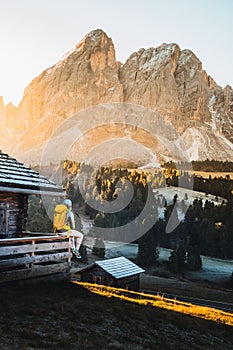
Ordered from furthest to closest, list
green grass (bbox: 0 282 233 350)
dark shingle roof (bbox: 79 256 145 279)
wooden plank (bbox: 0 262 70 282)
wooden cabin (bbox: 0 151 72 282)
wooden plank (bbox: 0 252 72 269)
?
dark shingle roof (bbox: 79 256 145 279) < wooden cabin (bbox: 0 151 72 282) < wooden plank (bbox: 0 252 72 269) < wooden plank (bbox: 0 262 70 282) < green grass (bbox: 0 282 233 350)

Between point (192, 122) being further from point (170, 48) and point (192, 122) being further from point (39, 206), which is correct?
point (39, 206)

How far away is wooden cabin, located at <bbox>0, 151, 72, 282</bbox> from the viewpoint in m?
11.9

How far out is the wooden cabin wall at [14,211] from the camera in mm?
15877

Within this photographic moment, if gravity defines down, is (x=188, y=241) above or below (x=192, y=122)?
below

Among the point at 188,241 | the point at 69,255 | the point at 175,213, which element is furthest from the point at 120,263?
the point at 175,213

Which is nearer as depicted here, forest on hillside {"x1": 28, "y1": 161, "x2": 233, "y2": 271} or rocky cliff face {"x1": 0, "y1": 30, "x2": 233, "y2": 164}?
forest on hillside {"x1": 28, "y1": 161, "x2": 233, "y2": 271}

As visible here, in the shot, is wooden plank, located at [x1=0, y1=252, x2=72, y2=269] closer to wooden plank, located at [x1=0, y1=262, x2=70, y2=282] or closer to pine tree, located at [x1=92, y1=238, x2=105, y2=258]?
wooden plank, located at [x1=0, y1=262, x2=70, y2=282]

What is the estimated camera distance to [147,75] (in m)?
160

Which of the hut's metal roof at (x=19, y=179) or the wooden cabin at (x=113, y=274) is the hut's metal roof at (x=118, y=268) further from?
the hut's metal roof at (x=19, y=179)

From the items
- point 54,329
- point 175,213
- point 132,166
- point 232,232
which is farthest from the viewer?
point 132,166

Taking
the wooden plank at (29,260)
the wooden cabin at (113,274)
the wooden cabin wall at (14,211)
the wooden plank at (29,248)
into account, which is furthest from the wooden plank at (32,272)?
the wooden cabin at (113,274)

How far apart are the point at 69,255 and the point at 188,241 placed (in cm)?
3660

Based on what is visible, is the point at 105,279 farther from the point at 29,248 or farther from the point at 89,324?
the point at 89,324

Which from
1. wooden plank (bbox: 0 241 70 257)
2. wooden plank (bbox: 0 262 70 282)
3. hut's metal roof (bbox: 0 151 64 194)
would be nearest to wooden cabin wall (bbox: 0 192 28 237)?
hut's metal roof (bbox: 0 151 64 194)
